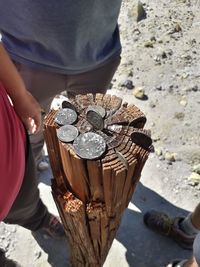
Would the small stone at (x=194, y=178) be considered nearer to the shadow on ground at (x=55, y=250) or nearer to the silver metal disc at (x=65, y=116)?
the shadow on ground at (x=55, y=250)

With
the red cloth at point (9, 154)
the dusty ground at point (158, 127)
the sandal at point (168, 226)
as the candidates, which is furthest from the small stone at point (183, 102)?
the red cloth at point (9, 154)

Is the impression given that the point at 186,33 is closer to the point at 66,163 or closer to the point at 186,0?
the point at 186,0

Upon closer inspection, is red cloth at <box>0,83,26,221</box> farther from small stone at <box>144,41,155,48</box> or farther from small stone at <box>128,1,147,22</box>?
small stone at <box>128,1,147,22</box>

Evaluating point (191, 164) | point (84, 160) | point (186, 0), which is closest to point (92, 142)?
point (84, 160)

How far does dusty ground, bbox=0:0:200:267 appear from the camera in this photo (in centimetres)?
216

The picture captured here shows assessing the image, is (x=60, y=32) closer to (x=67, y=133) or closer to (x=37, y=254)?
(x=67, y=133)

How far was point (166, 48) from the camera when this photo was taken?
3180 millimetres

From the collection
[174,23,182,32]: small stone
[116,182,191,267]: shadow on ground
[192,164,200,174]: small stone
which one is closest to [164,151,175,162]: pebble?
[192,164,200,174]: small stone

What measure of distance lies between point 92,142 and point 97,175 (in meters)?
0.09

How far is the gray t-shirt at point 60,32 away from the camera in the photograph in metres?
1.50

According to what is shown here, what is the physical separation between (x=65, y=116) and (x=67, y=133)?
67mm

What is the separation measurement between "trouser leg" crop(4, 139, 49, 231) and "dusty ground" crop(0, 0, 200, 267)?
245mm

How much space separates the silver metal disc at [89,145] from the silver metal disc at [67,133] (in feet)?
0.05

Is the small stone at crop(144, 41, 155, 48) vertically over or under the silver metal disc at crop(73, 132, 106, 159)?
under
